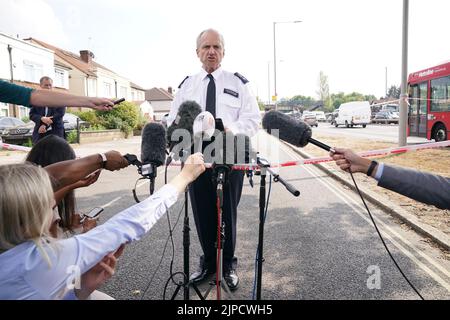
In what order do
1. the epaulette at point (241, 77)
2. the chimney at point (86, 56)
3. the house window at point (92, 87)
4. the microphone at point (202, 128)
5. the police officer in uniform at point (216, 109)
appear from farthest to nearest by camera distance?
the chimney at point (86, 56), the house window at point (92, 87), the epaulette at point (241, 77), the police officer in uniform at point (216, 109), the microphone at point (202, 128)

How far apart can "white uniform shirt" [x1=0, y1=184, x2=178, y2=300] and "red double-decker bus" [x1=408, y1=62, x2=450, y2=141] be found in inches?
641

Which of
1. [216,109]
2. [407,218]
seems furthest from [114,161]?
[407,218]

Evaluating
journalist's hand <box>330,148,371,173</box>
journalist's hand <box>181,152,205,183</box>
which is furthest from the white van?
journalist's hand <box>181,152,205,183</box>

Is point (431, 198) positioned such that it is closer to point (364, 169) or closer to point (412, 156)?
point (364, 169)

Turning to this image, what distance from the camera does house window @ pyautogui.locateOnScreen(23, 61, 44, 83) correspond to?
30803 mm

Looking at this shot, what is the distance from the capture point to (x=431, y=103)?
15.9 meters

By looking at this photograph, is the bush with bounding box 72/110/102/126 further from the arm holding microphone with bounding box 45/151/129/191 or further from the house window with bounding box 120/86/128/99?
the house window with bounding box 120/86/128/99

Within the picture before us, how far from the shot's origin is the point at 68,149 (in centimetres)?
276

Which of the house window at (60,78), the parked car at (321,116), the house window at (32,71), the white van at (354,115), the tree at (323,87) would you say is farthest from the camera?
the tree at (323,87)

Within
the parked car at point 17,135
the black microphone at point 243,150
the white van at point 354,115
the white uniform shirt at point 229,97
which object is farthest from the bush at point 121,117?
the black microphone at point 243,150

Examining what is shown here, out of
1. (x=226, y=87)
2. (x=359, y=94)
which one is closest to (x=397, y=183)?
(x=226, y=87)

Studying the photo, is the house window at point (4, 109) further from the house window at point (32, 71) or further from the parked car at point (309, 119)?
the parked car at point (309, 119)

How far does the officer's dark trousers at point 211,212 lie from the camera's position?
3.16m

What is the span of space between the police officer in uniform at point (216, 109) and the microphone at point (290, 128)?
714 mm
